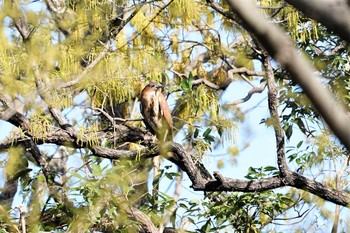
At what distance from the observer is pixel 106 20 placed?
4039 mm

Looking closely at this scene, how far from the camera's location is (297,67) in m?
0.66

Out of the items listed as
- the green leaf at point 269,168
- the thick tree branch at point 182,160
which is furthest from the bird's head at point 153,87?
the green leaf at point 269,168

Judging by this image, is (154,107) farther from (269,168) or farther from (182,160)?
(269,168)

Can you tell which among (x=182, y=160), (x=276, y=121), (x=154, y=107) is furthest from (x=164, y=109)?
(x=276, y=121)

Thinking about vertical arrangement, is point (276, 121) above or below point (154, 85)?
below

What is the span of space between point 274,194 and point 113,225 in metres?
0.78

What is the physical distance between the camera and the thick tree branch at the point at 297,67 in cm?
65

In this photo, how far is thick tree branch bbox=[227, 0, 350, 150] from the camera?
0.65 metres

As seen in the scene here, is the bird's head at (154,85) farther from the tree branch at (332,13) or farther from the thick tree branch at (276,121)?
the tree branch at (332,13)

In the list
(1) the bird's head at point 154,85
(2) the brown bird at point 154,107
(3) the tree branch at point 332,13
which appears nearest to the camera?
(3) the tree branch at point 332,13

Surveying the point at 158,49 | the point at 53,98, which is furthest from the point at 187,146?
the point at 158,49

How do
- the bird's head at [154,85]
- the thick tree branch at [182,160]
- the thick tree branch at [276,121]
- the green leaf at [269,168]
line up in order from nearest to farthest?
1. the thick tree branch at [276,121]
2. the thick tree branch at [182,160]
3. the green leaf at [269,168]
4. the bird's head at [154,85]

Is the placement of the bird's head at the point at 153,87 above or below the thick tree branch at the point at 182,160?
above

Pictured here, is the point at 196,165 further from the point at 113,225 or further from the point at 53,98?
the point at 53,98
